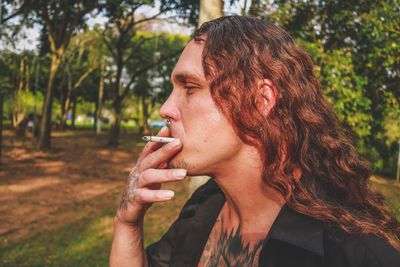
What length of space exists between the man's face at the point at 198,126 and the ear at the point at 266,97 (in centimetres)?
17

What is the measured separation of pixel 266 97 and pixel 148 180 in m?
0.64

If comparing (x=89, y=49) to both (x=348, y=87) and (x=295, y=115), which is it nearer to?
(x=348, y=87)

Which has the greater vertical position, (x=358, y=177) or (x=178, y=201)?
(x=358, y=177)

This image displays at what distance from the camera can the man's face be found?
1769mm

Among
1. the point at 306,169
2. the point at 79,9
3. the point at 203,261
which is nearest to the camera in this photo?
the point at 306,169

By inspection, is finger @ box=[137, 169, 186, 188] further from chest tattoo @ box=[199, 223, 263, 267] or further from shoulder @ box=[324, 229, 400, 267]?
shoulder @ box=[324, 229, 400, 267]

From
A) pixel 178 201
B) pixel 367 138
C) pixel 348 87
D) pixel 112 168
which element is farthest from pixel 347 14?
pixel 112 168

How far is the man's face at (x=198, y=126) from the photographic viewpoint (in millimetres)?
1769

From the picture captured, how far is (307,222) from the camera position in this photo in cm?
155

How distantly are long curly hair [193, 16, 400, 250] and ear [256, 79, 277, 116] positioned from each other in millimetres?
16

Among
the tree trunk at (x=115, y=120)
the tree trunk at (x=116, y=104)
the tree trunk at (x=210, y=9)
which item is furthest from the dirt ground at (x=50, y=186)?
the tree trunk at (x=116, y=104)

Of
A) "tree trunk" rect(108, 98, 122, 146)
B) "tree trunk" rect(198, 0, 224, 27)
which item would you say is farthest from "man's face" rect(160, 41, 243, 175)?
"tree trunk" rect(108, 98, 122, 146)

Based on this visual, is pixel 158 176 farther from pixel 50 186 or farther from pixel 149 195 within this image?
pixel 50 186

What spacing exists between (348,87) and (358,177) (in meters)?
5.87
